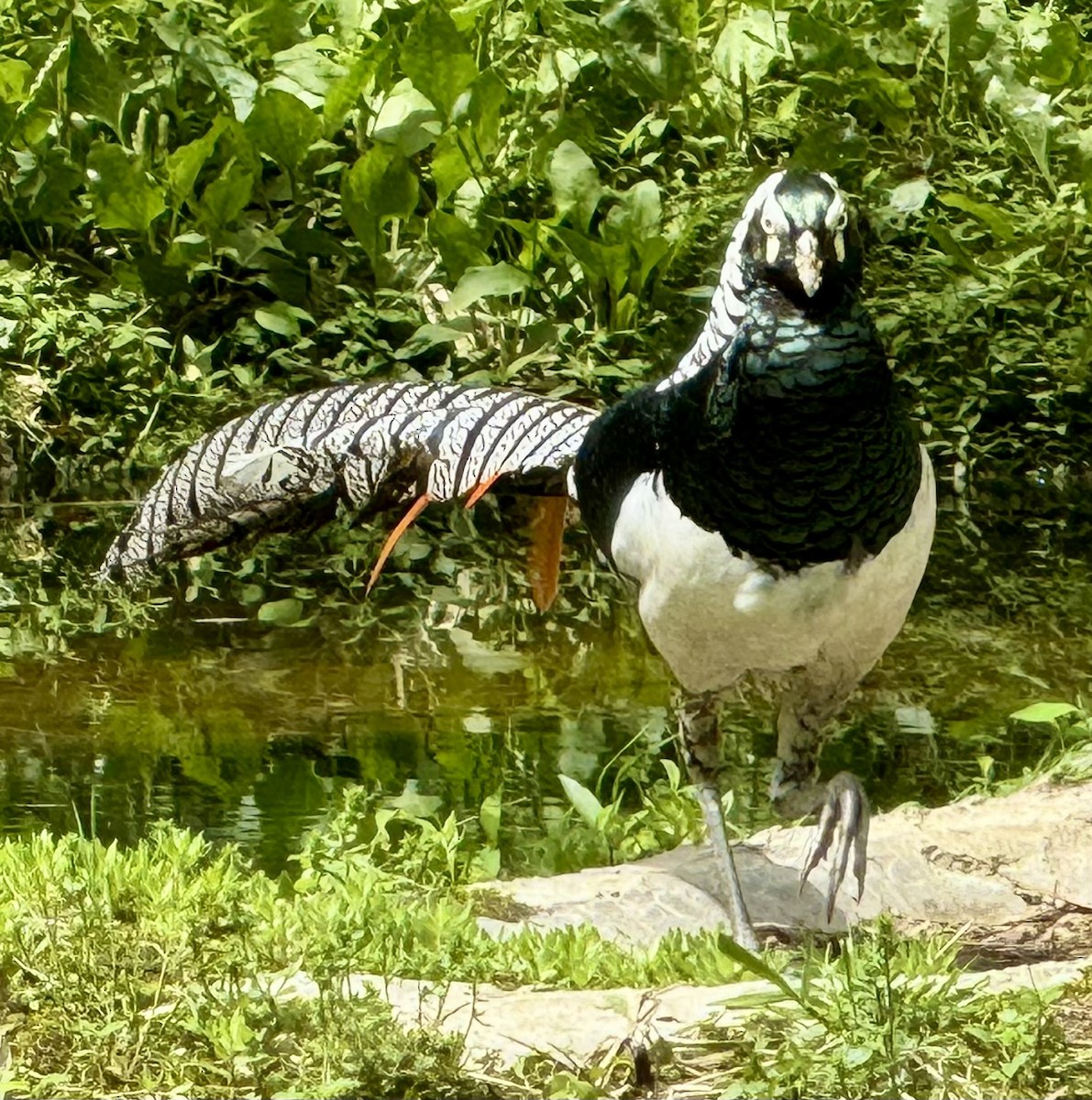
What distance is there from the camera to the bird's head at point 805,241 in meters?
3.44

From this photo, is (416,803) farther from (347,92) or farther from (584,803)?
(347,92)

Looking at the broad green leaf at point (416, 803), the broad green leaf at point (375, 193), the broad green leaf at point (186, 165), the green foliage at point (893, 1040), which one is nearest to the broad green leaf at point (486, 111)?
the broad green leaf at point (375, 193)

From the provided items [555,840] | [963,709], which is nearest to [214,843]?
[555,840]

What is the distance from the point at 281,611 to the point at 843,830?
8.72ft

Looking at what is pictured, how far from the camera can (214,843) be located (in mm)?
4359

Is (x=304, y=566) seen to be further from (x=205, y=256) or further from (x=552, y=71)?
(x=552, y=71)

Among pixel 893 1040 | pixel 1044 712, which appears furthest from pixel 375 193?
pixel 893 1040

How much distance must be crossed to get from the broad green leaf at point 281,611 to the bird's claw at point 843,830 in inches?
98.6

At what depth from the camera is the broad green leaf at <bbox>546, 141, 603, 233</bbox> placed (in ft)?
25.7

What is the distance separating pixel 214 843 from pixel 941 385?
4.09m

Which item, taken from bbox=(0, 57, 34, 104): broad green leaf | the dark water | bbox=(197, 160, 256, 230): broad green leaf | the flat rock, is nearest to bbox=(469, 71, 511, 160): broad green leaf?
bbox=(197, 160, 256, 230): broad green leaf

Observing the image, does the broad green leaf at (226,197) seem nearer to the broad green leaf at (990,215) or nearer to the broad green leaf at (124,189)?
the broad green leaf at (124,189)

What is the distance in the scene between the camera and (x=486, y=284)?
766 centimetres

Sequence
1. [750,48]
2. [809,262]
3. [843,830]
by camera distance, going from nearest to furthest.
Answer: [809,262]
[843,830]
[750,48]
